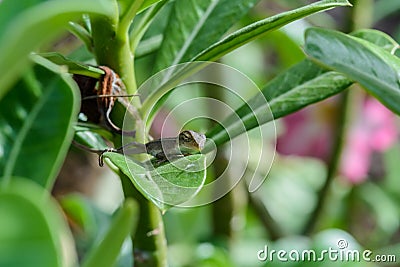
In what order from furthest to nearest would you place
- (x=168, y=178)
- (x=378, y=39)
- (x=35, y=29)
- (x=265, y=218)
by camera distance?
(x=265, y=218) → (x=378, y=39) → (x=168, y=178) → (x=35, y=29)

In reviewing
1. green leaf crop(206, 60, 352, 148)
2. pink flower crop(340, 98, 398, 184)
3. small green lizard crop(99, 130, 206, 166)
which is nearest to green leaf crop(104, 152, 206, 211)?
small green lizard crop(99, 130, 206, 166)

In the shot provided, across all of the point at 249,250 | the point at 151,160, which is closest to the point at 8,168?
the point at 151,160

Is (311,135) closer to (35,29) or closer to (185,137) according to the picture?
(185,137)

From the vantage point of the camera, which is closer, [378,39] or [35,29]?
[35,29]

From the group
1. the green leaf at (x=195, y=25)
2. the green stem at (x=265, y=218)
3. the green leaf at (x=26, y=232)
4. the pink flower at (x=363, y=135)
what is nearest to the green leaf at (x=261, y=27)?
the green leaf at (x=195, y=25)

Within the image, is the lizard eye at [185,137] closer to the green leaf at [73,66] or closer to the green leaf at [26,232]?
the green leaf at [73,66]

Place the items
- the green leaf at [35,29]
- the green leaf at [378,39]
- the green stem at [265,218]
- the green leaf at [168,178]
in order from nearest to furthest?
the green leaf at [35,29] < the green leaf at [168,178] < the green leaf at [378,39] < the green stem at [265,218]

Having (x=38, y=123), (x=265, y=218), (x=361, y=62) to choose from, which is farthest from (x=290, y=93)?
(x=265, y=218)

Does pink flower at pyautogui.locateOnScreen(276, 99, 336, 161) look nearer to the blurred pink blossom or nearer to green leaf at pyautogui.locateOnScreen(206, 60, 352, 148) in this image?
the blurred pink blossom
